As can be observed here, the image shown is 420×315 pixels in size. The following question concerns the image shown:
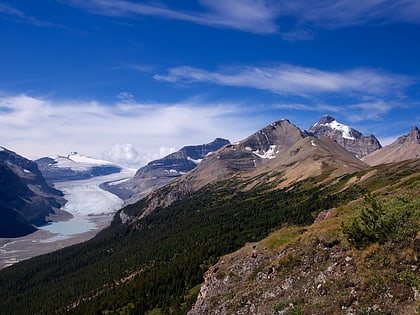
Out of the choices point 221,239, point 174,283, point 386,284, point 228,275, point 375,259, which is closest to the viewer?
point 386,284

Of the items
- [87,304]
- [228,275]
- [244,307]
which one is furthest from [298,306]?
[87,304]

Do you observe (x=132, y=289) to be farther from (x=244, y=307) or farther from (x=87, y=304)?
(x=244, y=307)

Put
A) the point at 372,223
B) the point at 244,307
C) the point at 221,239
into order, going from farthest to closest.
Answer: the point at 221,239, the point at 244,307, the point at 372,223

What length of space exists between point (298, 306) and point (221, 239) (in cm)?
16651

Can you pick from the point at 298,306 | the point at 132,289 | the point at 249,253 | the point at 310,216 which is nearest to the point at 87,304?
the point at 132,289

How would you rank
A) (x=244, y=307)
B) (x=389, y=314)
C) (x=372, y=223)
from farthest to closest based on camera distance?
1. (x=244, y=307)
2. (x=372, y=223)
3. (x=389, y=314)

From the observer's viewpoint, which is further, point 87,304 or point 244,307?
point 87,304

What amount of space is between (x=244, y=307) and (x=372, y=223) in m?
14.8

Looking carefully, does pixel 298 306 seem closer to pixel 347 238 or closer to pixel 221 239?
pixel 347 238

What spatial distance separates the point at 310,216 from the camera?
566 ft

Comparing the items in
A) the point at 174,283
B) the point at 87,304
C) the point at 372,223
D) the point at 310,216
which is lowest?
the point at 87,304

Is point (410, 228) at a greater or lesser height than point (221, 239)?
greater

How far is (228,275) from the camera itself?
44656 millimetres

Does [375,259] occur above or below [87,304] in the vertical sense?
above
